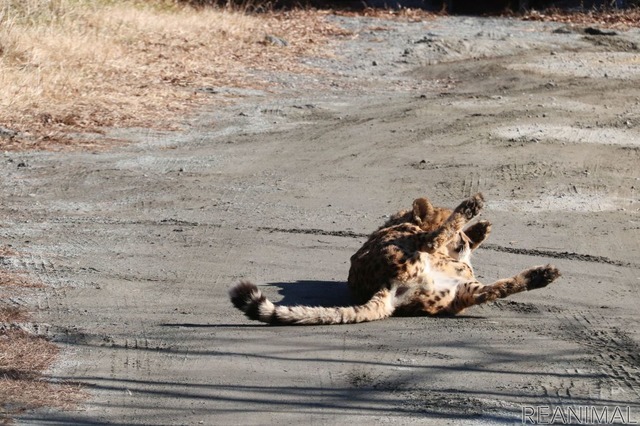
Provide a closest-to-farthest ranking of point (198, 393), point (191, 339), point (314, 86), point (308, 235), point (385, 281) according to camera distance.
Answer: point (198, 393) < point (191, 339) < point (385, 281) < point (308, 235) < point (314, 86)

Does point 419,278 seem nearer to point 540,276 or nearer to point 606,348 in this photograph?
point 540,276

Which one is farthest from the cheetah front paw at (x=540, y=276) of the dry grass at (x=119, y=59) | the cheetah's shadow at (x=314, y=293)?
the dry grass at (x=119, y=59)

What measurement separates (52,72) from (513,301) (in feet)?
29.0

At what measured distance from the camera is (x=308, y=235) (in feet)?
31.7

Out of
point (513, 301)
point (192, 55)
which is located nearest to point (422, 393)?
point (513, 301)

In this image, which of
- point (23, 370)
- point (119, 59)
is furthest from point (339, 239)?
point (119, 59)

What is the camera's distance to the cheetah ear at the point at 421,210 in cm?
819

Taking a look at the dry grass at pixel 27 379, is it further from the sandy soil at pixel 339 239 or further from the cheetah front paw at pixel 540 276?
the cheetah front paw at pixel 540 276

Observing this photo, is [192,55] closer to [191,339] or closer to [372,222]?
[372,222]

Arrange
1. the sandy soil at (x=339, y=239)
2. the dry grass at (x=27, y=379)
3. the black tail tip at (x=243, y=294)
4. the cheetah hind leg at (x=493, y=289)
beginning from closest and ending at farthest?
the dry grass at (x=27, y=379), the sandy soil at (x=339, y=239), the black tail tip at (x=243, y=294), the cheetah hind leg at (x=493, y=289)

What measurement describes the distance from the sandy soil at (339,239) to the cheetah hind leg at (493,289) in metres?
0.10

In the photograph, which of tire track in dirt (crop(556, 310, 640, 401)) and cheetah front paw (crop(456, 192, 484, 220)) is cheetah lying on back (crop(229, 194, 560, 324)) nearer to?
cheetah front paw (crop(456, 192, 484, 220))

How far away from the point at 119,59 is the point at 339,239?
8132 mm

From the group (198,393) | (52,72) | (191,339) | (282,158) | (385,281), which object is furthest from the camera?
(52,72)
